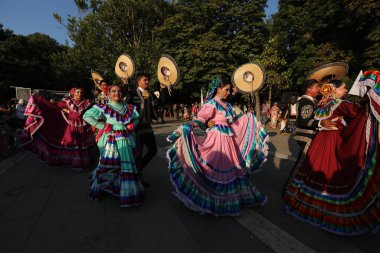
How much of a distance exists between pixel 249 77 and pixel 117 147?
2.62 m

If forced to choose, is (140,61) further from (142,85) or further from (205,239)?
(205,239)

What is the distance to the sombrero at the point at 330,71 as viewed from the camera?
4012 millimetres

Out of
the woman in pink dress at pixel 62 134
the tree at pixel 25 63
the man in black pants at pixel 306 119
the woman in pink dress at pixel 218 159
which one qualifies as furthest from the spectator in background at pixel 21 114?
the tree at pixel 25 63

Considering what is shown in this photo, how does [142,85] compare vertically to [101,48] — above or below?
below

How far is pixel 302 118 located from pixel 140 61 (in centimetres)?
1976

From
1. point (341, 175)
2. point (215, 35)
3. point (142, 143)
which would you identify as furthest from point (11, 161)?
point (215, 35)

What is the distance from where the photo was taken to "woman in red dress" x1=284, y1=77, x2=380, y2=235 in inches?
116

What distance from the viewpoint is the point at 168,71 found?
15.6 feet

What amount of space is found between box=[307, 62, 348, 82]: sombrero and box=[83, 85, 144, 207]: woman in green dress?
3.00 metres

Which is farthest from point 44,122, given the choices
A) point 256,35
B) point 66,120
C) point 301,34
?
point 256,35

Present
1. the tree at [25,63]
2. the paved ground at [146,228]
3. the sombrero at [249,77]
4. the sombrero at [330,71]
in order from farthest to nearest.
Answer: the tree at [25,63], the sombrero at [249,77], the sombrero at [330,71], the paved ground at [146,228]

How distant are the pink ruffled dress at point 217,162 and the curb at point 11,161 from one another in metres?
4.79

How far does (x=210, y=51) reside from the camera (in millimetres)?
22234

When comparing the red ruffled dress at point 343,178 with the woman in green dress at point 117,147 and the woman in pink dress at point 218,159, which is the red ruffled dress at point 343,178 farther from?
the woman in green dress at point 117,147
